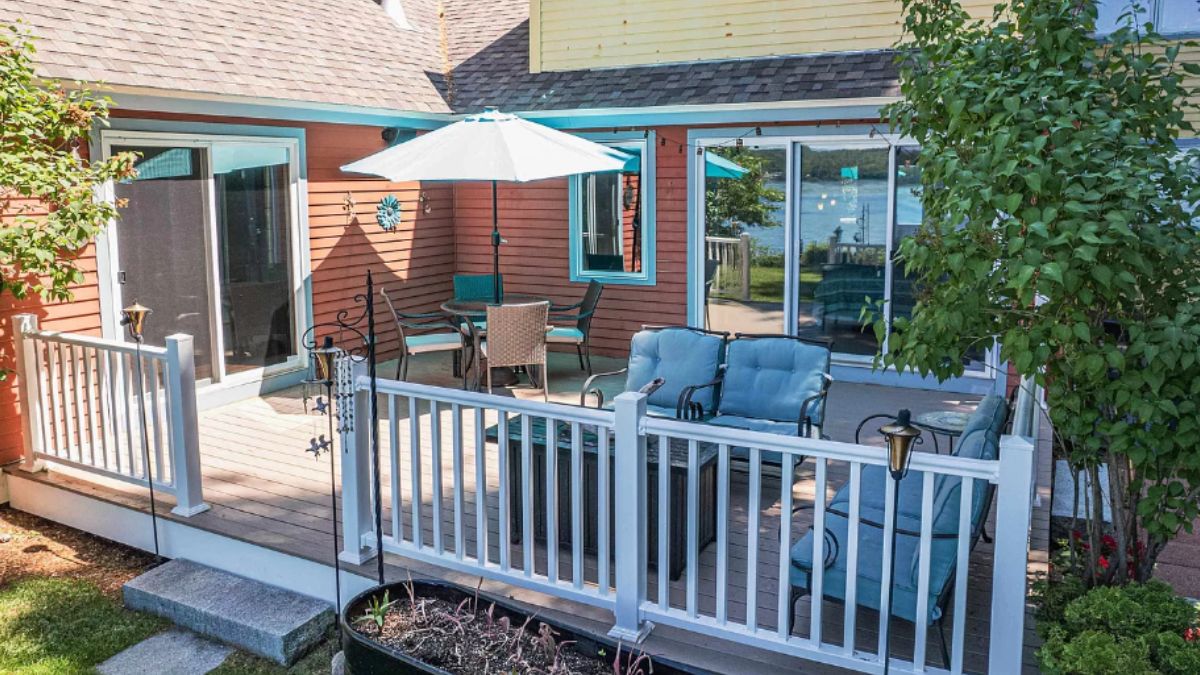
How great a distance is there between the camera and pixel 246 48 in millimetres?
7836

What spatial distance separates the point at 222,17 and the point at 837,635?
275 inches

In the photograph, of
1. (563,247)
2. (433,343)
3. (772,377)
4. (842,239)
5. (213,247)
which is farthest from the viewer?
(563,247)

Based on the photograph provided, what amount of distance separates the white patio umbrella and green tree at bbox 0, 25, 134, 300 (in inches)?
61.6

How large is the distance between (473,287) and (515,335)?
222 cm

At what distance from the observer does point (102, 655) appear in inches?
170

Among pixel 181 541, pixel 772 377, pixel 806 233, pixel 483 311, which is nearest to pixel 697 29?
pixel 806 233

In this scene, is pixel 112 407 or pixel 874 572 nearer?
pixel 874 572

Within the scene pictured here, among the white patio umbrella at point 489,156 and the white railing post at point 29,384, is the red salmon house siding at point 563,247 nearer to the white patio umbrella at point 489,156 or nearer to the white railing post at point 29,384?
the white patio umbrella at point 489,156

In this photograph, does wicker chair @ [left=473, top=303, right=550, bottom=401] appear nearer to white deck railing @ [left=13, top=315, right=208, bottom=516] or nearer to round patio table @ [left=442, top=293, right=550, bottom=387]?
round patio table @ [left=442, top=293, right=550, bottom=387]

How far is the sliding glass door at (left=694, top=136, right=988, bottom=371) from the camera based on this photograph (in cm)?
803

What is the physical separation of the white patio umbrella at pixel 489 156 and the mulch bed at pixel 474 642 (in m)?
3.03

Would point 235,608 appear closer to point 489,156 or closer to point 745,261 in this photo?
point 489,156

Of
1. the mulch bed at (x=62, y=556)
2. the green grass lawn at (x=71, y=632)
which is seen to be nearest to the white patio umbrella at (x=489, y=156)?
the mulch bed at (x=62, y=556)

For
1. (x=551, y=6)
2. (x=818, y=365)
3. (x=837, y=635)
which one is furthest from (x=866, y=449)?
(x=551, y=6)
